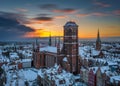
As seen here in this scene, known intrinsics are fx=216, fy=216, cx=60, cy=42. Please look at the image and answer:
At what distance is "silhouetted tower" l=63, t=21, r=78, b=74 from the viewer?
6025cm

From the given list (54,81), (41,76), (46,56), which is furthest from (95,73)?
(46,56)

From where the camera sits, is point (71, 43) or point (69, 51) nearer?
point (71, 43)

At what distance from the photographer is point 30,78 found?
52.4 m

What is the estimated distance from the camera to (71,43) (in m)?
60.3

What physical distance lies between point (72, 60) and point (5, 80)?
19518 mm

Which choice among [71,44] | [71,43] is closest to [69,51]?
[71,44]

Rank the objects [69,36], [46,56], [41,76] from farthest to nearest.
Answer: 1. [46,56]
2. [69,36]
3. [41,76]

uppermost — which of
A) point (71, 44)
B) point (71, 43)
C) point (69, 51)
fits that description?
point (71, 43)

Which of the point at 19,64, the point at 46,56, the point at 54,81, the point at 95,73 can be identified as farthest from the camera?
the point at 19,64

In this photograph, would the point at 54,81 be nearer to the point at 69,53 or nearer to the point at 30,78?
the point at 30,78

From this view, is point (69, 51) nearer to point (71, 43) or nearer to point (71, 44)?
point (71, 44)

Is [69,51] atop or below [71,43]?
below

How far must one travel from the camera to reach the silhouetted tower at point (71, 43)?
60250 millimetres

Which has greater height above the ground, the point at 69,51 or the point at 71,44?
the point at 71,44
